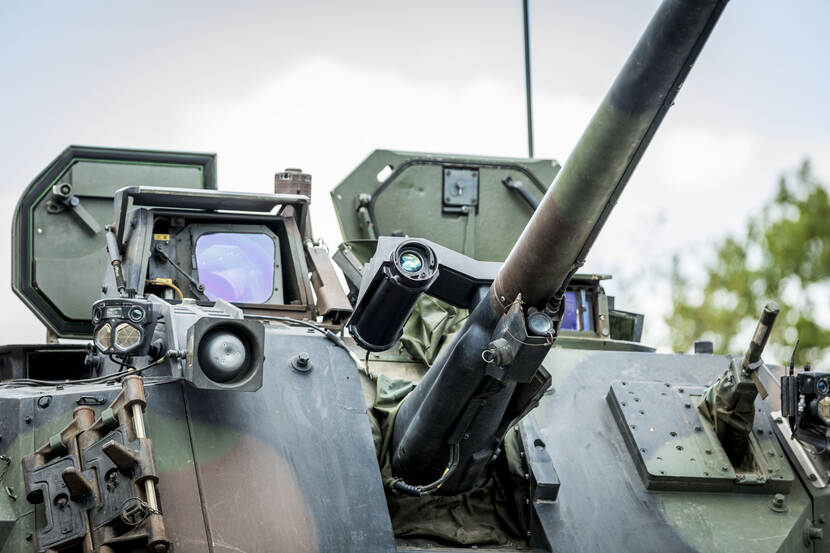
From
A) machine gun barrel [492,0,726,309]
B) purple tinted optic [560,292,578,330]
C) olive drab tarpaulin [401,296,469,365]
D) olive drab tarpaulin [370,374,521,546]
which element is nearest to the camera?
machine gun barrel [492,0,726,309]

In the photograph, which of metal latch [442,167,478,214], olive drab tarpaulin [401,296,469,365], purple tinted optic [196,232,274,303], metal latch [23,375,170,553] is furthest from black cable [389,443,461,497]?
metal latch [442,167,478,214]

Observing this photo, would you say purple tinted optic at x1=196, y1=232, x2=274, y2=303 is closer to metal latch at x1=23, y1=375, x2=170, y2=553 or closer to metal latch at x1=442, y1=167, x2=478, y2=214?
metal latch at x1=442, y1=167, x2=478, y2=214

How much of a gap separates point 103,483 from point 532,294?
88.3 inches

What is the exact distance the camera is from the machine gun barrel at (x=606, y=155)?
5.19m

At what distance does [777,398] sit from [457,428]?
8.08 ft

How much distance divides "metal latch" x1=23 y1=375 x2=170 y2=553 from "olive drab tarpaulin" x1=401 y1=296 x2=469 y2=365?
256 cm

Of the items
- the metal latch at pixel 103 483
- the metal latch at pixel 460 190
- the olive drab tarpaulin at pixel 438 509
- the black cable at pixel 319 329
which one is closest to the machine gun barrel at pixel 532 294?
the olive drab tarpaulin at pixel 438 509

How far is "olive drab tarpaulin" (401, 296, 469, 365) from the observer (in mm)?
8375

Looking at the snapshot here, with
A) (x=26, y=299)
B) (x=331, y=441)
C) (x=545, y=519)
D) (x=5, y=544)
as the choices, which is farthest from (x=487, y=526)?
(x=26, y=299)

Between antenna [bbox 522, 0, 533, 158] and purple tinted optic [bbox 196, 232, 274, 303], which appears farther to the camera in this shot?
antenna [bbox 522, 0, 533, 158]

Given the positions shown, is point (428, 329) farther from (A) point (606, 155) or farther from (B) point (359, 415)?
(A) point (606, 155)

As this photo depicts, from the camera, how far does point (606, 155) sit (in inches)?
220

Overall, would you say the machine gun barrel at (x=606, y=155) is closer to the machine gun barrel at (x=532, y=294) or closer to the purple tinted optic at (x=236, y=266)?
the machine gun barrel at (x=532, y=294)

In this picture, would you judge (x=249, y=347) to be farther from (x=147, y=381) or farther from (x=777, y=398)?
(x=777, y=398)
